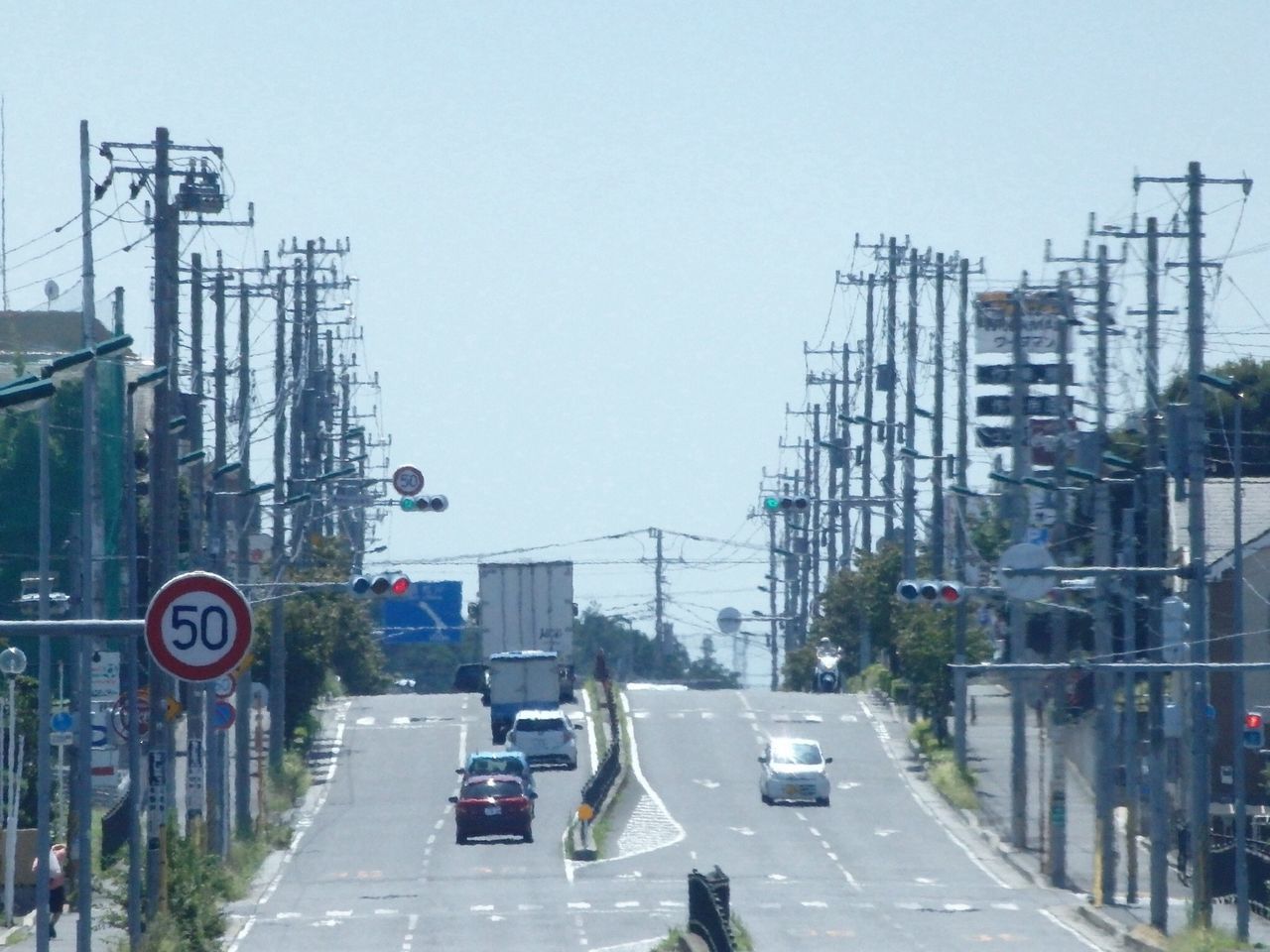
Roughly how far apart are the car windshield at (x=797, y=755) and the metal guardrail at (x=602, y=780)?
13.2 ft

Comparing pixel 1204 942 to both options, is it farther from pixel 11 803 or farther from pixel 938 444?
pixel 938 444

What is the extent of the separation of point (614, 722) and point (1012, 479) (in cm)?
2699

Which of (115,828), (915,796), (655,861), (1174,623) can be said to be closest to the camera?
(115,828)

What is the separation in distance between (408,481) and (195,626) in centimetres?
4076

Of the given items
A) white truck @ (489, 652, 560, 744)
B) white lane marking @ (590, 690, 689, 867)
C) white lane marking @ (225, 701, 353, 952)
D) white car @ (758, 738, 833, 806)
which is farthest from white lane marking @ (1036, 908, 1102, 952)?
white truck @ (489, 652, 560, 744)

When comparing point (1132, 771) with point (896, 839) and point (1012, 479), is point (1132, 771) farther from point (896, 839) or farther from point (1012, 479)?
point (896, 839)

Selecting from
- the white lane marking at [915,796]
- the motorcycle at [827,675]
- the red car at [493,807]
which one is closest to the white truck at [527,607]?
the white lane marking at [915,796]

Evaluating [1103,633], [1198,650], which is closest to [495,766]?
[1103,633]

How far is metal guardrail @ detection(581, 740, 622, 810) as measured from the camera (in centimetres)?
4866

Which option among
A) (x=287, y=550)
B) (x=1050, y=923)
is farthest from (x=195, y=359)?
(x=1050, y=923)

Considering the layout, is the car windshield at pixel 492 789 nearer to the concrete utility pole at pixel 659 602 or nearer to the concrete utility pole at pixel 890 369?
the concrete utility pole at pixel 890 369

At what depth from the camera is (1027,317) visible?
44844 mm

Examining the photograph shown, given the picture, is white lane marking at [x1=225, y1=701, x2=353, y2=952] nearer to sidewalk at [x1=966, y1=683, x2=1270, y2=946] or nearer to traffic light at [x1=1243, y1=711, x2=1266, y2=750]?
sidewalk at [x1=966, y1=683, x2=1270, y2=946]

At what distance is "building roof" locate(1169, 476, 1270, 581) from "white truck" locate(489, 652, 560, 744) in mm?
18240
